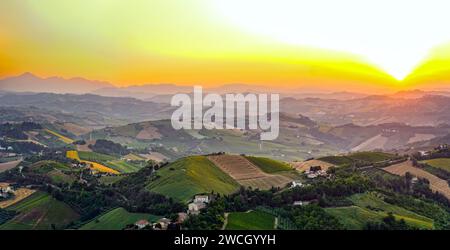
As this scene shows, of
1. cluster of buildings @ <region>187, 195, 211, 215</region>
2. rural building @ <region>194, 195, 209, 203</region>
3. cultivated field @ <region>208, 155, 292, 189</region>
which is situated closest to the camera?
cluster of buildings @ <region>187, 195, 211, 215</region>

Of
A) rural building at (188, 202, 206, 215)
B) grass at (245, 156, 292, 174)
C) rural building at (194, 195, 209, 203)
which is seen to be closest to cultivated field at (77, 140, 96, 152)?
grass at (245, 156, 292, 174)

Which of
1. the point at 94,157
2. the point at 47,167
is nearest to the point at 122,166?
the point at 94,157

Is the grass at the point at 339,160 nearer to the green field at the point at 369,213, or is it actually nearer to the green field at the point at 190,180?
the green field at the point at 190,180

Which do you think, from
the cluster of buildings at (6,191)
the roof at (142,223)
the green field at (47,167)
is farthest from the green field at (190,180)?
the green field at (47,167)

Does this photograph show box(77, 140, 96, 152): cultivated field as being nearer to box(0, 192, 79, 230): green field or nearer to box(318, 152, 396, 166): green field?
box(0, 192, 79, 230): green field

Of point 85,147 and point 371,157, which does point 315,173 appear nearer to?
point 371,157
